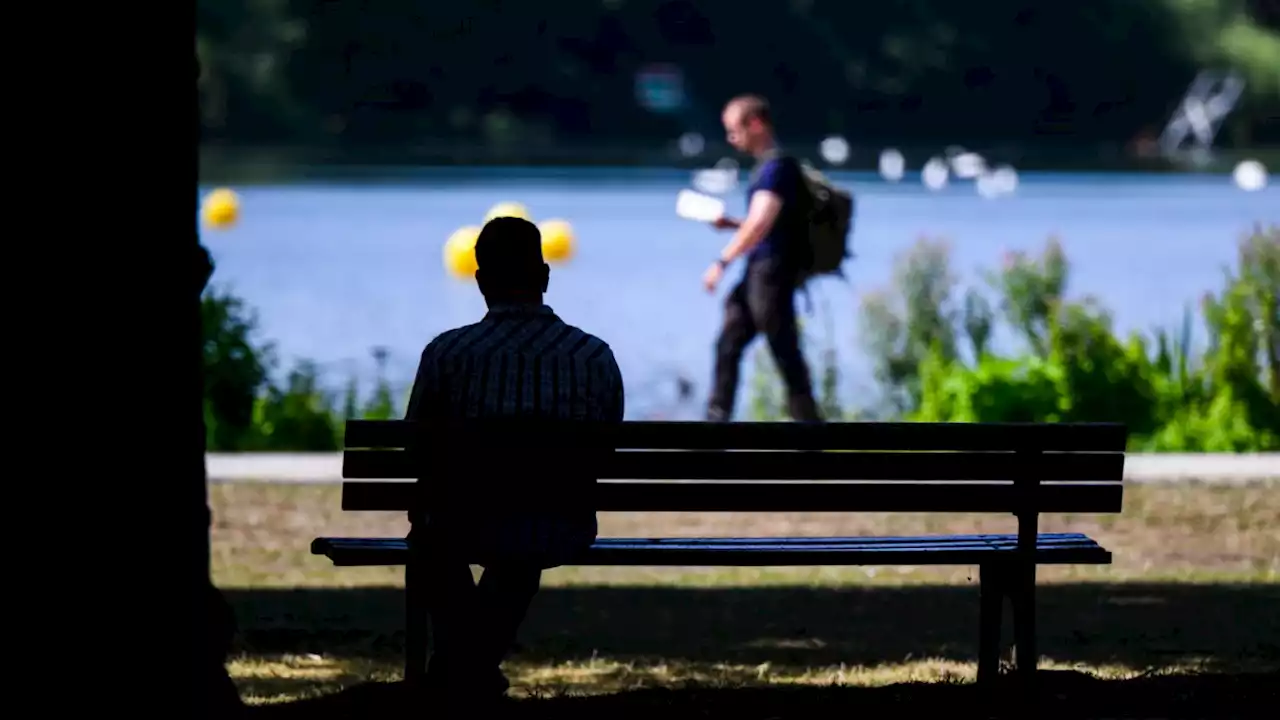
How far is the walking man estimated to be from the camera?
994 centimetres

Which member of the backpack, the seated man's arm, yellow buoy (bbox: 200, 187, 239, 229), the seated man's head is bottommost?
the seated man's arm

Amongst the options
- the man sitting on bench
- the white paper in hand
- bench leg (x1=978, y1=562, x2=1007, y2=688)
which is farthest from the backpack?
the man sitting on bench

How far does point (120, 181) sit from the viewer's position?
4082 millimetres

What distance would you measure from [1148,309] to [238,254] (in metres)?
11.6

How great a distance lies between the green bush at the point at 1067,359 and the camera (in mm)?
10898

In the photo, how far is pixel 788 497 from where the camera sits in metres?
4.72

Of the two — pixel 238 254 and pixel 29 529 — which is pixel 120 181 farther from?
pixel 238 254

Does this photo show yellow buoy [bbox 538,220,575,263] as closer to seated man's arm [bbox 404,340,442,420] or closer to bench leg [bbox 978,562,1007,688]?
bench leg [bbox 978,562,1007,688]

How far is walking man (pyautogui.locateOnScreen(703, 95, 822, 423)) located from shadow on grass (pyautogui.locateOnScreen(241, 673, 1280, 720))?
4.82 meters

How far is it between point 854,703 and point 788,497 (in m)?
0.57

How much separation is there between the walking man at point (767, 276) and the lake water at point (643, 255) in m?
0.97

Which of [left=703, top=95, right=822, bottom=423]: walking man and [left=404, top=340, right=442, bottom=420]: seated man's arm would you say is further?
[left=703, top=95, right=822, bottom=423]: walking man

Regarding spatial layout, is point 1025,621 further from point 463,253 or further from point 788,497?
point 463,253

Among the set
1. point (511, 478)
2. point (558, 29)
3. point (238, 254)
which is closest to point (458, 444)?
point (511, 478)
